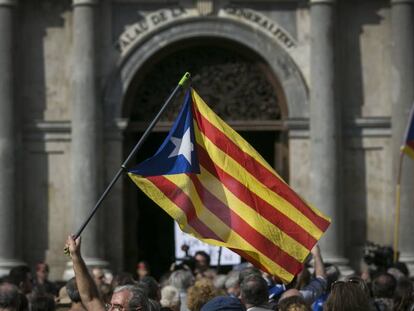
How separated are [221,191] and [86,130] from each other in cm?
964

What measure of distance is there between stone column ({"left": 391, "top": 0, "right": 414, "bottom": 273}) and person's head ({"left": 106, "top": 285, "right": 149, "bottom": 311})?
1314cm

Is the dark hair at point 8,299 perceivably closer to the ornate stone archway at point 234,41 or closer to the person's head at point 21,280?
the person's head at point 21,280

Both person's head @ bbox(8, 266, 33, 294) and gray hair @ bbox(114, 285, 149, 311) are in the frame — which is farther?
person's head @ bbox(8, 266, 33, 294)

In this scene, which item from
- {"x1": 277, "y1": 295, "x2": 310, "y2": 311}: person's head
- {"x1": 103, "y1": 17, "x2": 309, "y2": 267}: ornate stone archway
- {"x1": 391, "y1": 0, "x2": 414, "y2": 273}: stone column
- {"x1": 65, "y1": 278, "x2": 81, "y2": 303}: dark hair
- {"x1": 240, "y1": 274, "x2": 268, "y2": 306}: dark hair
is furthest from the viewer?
{"x1": 103, "y1": 17, "x2": 309, "y2": 267}: ornate stone archway

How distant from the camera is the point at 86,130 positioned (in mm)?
20188

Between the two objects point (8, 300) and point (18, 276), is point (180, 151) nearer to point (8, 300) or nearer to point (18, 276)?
point (8, 300)

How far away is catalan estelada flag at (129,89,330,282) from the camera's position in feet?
34.4

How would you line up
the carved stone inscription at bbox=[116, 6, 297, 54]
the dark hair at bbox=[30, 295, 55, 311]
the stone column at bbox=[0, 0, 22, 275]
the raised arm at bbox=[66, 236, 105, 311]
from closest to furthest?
the raised arm at bbox=[66, 236, 105, 311] < the dark hair at bbox=[30, 295, 55, 311] < the stone column at bbox=[0, 0, 22, 275] < the carved stone inscription at bbox=[116, 6, 297, 54]

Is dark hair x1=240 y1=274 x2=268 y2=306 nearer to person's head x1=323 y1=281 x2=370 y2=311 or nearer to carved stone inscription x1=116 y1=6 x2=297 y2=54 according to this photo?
person's head x1=323 y1=281 x2=370 y2=311

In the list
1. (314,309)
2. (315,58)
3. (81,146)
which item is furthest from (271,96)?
(314,309)

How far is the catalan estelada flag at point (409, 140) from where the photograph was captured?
19.0 m

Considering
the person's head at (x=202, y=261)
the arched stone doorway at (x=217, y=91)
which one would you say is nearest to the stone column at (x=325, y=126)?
the arched stone doorway at (x=217, y=91)

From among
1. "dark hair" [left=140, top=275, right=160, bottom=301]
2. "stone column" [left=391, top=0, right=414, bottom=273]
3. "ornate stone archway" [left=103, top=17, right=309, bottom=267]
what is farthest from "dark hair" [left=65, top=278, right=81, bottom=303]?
"stone column" [left=391, top=0, right=414, bottom=273]

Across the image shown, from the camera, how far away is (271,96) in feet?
69.5
